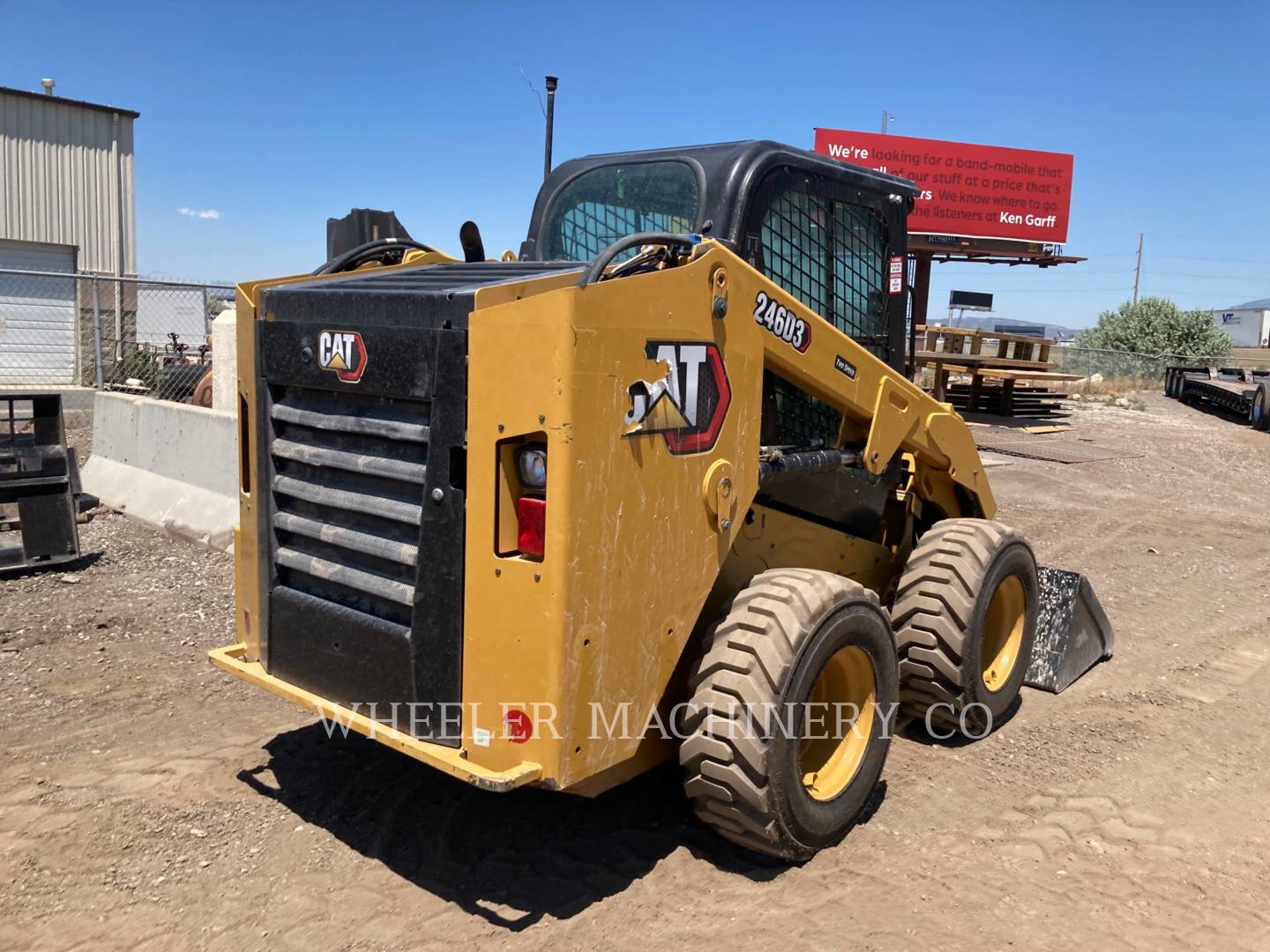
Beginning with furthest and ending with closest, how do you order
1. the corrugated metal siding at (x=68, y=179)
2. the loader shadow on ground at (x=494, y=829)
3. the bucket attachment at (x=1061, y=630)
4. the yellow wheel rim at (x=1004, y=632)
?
the corrugated metal siding at (x=68, y=179), the bucket attachment at (x=1061, y=630), the yellow wheel rim at (x=1004, y=632), the loader shadow on ground at (x=494, y=829)

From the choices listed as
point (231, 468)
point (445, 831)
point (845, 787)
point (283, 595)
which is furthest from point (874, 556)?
point (231, 468)

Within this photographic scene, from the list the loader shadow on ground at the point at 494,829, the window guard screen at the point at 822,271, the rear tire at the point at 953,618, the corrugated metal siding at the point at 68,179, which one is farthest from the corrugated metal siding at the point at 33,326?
the rear tire at the point at 953,618

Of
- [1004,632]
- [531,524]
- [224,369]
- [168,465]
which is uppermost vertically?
[224,369]

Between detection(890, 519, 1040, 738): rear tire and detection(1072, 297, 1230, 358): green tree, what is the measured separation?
108 ft

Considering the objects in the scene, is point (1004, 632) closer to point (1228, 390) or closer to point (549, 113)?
point (549, 113)

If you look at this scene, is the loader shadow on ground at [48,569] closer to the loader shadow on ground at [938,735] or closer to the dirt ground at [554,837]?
the dirt ground at [554,837]

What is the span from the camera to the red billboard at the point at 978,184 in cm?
2270

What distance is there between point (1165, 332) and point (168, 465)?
3458 cm

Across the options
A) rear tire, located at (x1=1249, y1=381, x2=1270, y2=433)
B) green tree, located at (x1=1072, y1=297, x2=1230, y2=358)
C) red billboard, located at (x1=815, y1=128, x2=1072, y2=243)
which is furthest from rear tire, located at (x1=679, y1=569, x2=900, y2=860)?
green tree, located at (x1=1072, y1=297, x2=1230, y2=358)

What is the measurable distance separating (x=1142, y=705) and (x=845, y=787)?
97.0 inches

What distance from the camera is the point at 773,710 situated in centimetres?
318

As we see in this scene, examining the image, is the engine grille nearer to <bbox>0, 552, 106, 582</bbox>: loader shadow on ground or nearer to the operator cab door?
the operator cab door

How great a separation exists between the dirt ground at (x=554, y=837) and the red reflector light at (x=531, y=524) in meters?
1.18

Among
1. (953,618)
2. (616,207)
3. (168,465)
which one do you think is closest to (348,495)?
(616,207)
